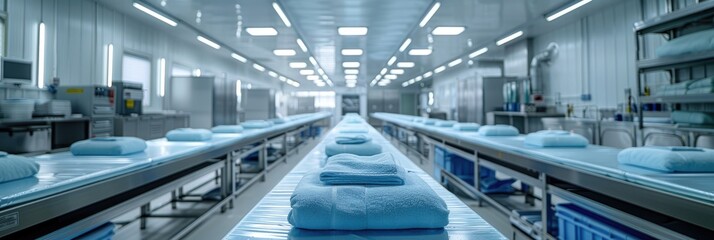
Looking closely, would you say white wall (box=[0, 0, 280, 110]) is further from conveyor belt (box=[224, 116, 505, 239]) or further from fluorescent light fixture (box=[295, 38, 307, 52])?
conveyor belt (box=[224, 116, 505, 239])

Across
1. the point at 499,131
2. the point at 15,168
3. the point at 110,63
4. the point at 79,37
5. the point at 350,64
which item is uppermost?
the point at 350,64

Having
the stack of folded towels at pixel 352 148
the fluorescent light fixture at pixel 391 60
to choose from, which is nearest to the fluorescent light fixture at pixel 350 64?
the fluorescent light fixture at pixel 391 60

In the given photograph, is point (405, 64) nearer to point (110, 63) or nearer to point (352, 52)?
point (352, 52)

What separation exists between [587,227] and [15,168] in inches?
115

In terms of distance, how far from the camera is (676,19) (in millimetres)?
4008

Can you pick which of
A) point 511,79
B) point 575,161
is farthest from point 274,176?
point 511,79

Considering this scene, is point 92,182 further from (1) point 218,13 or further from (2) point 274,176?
(1) point 218,13

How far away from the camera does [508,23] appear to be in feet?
23.6

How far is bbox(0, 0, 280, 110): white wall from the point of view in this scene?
4871 mm

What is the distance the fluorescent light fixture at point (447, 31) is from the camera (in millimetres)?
7453

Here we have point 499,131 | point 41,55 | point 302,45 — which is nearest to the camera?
point 499,131

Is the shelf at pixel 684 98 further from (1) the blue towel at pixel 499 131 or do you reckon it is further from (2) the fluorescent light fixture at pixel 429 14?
(2) the fluorescent light fixture at pixel 429 14

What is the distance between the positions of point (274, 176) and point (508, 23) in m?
5.66

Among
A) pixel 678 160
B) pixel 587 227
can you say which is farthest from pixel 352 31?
pixel 678 160
